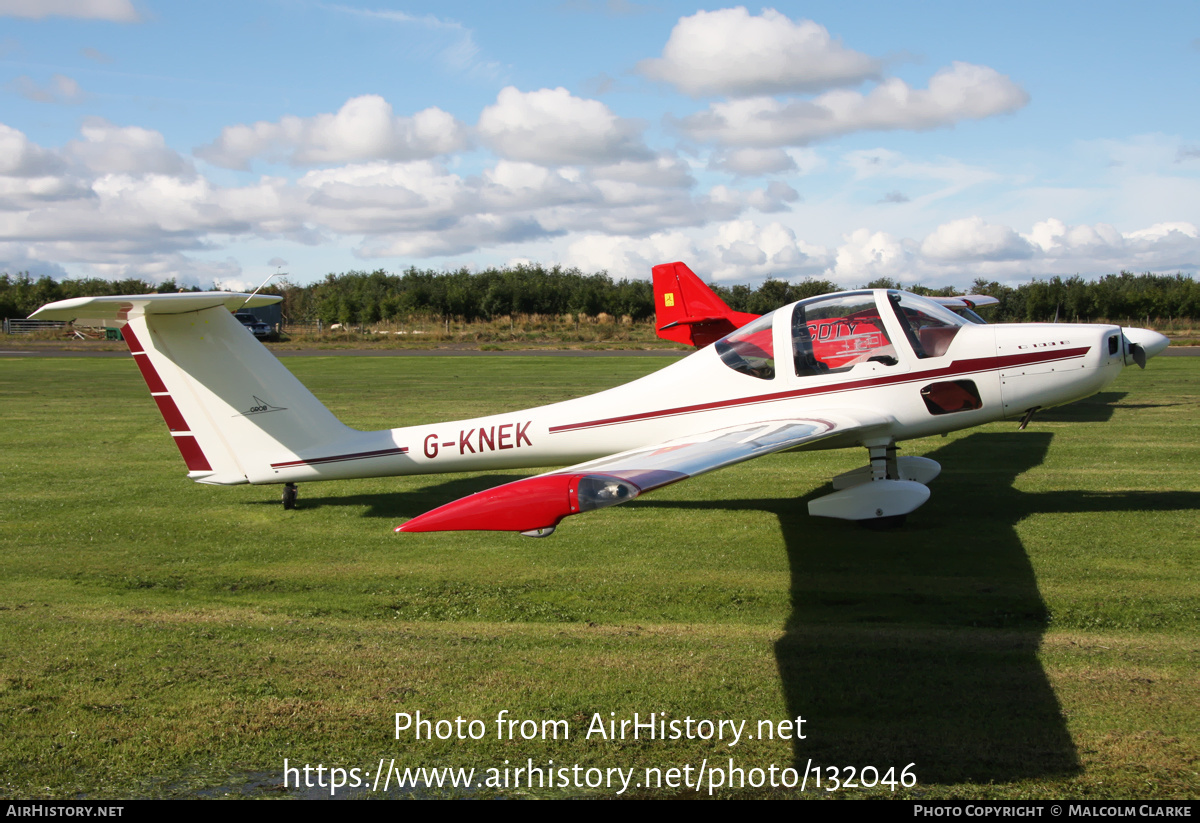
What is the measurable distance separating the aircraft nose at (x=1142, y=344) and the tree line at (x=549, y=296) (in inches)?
1419

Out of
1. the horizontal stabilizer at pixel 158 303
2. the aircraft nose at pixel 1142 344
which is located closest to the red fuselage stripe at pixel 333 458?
the horizontal stabilizer at pixel 158 303

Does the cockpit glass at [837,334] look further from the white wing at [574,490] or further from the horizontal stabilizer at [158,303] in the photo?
the horizontal stabilizer at [158,303]

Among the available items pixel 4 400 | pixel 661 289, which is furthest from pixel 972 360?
pixel 4 400

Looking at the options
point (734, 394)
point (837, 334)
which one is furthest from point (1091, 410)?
point (734, 394)

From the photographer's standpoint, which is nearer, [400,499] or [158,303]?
[158,303]

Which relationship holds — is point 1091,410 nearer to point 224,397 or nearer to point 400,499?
point 400,499

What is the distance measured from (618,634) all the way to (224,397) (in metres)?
5.16

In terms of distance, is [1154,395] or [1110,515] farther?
[1154,395]

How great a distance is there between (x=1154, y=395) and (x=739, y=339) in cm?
1558

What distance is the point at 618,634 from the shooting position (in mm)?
5445

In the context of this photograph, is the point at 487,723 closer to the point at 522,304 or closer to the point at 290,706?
the point at 290,706

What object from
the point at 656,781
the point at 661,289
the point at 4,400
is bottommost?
the point at 656,781

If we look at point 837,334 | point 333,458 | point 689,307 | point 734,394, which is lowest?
point 333,458

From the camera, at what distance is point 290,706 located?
446 cm
